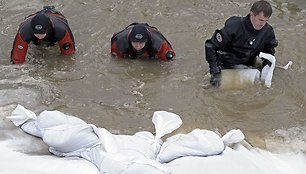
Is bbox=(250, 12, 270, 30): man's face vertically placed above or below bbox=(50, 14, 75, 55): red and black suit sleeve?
above

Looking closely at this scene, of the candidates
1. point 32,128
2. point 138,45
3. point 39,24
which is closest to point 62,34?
point 39,24

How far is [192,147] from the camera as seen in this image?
9.57 ft

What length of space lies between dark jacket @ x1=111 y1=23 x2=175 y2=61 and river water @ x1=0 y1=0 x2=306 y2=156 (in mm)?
87

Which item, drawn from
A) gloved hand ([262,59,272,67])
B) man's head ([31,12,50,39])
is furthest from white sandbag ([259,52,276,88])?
man's head ([31,12,50,39])

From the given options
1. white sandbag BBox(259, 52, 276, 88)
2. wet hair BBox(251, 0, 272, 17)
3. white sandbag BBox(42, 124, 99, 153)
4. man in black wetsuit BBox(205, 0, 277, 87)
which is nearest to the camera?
white sandbag BBox(42, 124, 99, 153)

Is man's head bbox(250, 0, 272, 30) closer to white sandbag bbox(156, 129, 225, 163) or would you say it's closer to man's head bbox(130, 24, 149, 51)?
man's head bbox(130, 24, 149, 51)

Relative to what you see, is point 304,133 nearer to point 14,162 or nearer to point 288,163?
point 288,163

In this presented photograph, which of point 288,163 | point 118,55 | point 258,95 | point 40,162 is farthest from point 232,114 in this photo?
point 40,162

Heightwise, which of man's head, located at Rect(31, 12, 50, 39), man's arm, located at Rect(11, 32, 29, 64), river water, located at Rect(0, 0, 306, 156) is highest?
man's head, located at Rect(31, 12, 50, 39)

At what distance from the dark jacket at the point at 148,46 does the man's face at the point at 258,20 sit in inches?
38.5

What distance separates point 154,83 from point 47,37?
1.13 m

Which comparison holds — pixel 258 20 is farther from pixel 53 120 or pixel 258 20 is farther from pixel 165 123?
pixel 53 120

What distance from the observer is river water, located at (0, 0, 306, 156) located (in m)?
3.90

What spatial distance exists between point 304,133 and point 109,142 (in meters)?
1.65
